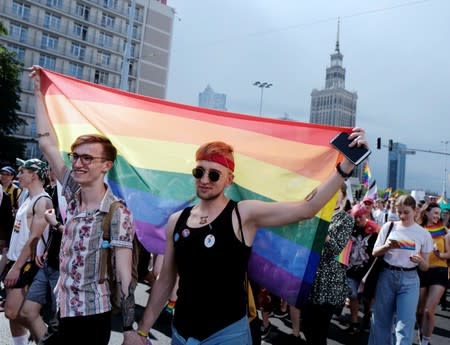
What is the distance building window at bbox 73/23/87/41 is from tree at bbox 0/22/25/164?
1030 inches

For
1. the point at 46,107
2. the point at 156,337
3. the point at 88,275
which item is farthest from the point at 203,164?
the point at 156,337

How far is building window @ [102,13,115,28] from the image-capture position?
60.3 metres

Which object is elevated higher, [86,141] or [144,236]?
[86,141]

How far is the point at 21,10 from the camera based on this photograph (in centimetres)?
5347

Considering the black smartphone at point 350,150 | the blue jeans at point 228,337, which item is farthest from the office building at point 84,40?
the blue jeans at point 228,337

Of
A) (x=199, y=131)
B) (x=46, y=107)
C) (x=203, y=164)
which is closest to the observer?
(x=203, y=164)

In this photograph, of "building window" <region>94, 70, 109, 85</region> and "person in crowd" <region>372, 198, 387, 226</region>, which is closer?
"person in crowd" <region>372, 198, 387, 226</region>

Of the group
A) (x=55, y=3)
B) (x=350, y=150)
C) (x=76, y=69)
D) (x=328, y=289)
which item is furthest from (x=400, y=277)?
(x=55, y=3)

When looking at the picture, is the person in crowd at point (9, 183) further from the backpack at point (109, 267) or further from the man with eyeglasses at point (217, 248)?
the man with eyeglasses at point (217, 248)

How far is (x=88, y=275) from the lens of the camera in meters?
2.40

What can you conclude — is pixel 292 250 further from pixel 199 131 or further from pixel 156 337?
pixel 156 337

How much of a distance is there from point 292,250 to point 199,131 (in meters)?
1.18

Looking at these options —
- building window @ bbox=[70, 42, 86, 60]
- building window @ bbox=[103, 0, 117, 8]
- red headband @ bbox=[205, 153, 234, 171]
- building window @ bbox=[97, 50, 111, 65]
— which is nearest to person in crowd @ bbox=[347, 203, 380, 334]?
red headband @ bbox=[205, 153, 234, 171]

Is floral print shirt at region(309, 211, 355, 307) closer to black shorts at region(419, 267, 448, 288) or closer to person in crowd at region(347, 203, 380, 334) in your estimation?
person in crowd at region(347, 203, 380, 334)
